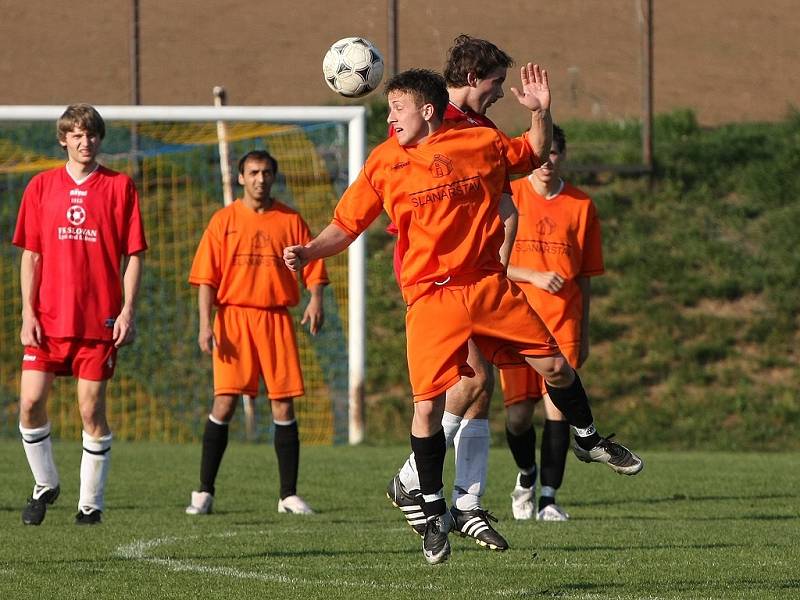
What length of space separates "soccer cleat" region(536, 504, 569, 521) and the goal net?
5474 mm

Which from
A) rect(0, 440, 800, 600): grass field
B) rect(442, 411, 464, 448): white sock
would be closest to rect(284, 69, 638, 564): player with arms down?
rect(0, 440, 800, 600): grass field

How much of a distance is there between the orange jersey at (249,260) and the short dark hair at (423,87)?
3127mm

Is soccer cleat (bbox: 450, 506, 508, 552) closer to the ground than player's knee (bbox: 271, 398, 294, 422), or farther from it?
closer to the ground

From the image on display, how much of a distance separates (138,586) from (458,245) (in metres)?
1.83

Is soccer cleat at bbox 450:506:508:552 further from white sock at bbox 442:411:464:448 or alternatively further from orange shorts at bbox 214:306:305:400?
orange shorts at bbox 214:306:305:400

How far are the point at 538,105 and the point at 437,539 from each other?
1.77 m

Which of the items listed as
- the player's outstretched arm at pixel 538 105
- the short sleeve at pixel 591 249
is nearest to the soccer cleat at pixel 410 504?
the player's outstretched arm at pixel 538 105

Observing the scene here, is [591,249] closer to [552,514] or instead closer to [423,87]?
[552,514]

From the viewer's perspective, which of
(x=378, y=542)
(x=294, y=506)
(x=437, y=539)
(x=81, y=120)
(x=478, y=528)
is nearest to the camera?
(x=437, y=539)

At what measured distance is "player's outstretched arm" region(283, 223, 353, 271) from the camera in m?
5.69

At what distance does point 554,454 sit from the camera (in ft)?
27.6

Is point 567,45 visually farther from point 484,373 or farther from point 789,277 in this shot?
point 484,373

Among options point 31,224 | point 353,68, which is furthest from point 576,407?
point 31,224

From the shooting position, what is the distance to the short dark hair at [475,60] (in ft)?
20.9
